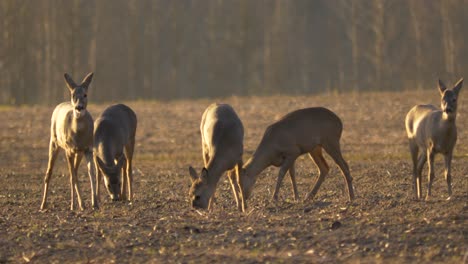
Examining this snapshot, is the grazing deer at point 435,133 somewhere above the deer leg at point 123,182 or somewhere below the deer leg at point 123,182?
above

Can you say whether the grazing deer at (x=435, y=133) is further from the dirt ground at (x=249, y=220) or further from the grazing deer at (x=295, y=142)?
the grazing deer at (x=295, y=142)

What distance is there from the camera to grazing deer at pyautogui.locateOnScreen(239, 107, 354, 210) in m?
18.4

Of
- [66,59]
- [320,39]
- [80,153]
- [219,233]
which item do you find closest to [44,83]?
[66,59]

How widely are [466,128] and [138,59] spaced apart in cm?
4078

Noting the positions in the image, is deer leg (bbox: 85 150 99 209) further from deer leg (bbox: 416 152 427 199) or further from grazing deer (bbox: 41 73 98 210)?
deer leg (bbox: 416 152 427 199)

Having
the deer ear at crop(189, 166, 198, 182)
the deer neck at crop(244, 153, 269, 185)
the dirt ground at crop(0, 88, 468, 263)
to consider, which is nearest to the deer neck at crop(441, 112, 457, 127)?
the dirt ground at crop(0, 88, 468, 263)

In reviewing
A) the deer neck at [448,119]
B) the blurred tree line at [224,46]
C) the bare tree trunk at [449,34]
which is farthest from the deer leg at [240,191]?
the bare tree trunk at [449,34]

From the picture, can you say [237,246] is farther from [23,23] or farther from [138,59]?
[138,59]

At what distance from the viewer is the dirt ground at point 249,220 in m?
12.9

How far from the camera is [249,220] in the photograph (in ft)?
50.0

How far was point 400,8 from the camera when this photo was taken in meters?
71.8

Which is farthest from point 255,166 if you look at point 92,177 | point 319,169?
point 92,177

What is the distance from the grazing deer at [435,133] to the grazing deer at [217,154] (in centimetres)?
310

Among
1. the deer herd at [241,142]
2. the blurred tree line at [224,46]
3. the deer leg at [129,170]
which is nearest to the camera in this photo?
the deer herd at [241,142]
